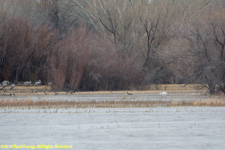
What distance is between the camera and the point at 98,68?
128ft

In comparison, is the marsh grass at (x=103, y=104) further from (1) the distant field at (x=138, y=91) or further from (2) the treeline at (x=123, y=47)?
(1) the distant field at (x=138, y=91)

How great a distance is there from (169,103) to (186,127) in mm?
8190

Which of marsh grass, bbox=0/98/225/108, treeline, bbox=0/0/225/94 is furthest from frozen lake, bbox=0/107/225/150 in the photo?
treeline, bbox=0/0/225/94

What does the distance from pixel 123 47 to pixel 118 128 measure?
2846cm

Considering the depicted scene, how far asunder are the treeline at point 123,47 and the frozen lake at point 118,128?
11.0 meters

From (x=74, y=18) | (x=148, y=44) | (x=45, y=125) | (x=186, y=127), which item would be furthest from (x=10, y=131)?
(x=74, y=18)

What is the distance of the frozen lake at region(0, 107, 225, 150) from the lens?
43.4ft

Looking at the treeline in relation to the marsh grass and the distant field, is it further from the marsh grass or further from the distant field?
the marsh grass

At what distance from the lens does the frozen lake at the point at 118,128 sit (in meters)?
13.2

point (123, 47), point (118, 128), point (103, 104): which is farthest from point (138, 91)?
point (118, 128)

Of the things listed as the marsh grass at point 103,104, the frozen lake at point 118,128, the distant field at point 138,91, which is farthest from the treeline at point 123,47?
the frozen lake at point 118,128

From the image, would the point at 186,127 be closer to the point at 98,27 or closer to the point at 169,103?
the point at 169,103

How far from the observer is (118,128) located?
15914mm

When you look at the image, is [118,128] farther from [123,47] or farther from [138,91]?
[123,47]
